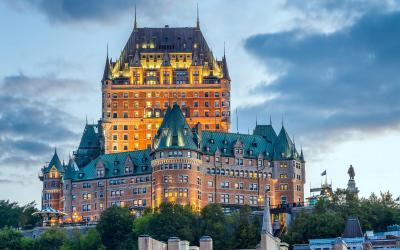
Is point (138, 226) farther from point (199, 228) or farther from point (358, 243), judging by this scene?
point (358, 243)

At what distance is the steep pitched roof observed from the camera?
164 metres

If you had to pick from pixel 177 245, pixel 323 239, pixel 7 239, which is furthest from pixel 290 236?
pixel 177 245

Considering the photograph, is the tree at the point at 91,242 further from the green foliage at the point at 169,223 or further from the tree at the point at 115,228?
the green foliage at the point at 169,223

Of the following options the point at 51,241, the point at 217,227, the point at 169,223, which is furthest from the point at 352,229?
the point at 51,241

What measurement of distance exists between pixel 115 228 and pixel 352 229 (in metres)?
44.3

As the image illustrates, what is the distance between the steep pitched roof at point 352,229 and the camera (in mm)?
164500

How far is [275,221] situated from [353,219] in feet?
89.9

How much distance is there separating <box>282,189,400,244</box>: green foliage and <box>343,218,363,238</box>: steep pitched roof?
20.4 feet

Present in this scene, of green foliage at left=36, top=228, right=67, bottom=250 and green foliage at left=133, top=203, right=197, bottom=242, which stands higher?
green foliage at left=133, top=203, right=197, bottom=242

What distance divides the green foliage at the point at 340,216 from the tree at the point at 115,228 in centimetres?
2800

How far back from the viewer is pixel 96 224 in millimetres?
199625

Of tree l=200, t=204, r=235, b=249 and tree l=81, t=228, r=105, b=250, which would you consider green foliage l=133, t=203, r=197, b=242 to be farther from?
tree l=81, t=228, r=105, b=250

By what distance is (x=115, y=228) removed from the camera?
191 metres

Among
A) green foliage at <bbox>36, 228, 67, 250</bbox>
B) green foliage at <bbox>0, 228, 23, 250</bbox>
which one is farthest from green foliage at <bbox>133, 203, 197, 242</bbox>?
green foliage at <bbox>0, 228, 23, 250</bbox>
